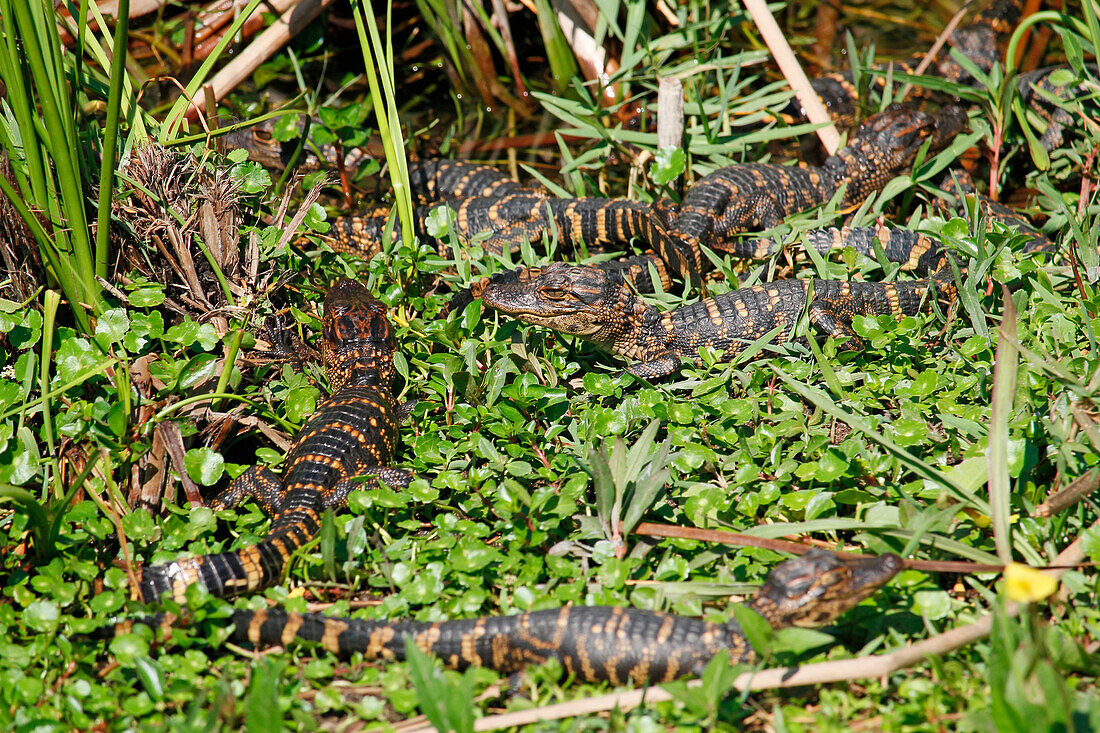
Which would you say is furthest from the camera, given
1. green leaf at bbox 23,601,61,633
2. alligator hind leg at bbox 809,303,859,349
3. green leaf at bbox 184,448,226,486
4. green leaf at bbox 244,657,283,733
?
alligator hind leg at bbox 809,303,859,349

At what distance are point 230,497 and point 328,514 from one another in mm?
707

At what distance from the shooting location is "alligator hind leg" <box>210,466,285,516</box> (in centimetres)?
317

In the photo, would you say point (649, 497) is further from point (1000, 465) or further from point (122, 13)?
point (122, 13)

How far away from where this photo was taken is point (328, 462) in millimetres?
3246

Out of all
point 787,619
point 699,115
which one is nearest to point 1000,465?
point 787,619

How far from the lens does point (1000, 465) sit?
237cm

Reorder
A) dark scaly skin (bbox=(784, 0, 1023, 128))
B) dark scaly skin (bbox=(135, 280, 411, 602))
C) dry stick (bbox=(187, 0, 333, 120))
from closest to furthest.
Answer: dark scaly skin (bbox=(135, 280, 411, 602)) < dry stick (bbox=(187, 0, 333, 120)) < dark scaly skin (bbox=(784, 0, 1023, 128))

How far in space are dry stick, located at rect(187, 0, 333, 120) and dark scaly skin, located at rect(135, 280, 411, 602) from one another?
225 cm

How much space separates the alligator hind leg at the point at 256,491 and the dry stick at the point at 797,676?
1254 mm

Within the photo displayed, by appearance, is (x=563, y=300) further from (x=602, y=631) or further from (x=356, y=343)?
(x=602, y=631)

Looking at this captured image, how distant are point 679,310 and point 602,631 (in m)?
2.12

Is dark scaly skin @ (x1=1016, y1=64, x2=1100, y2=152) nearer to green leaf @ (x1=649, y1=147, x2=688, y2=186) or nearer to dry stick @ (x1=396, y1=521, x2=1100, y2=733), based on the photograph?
green leaf @ (x1=649, y1=147, x2=688, y2=186)

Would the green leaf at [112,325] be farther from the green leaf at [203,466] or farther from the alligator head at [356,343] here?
the alligator head at [356,343]

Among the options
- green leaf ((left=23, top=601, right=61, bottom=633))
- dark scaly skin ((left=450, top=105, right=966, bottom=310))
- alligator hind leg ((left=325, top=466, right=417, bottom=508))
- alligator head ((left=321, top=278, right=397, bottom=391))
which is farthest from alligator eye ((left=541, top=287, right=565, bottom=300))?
green leaf ((left=23, top=601, right=61, bottom=633))
